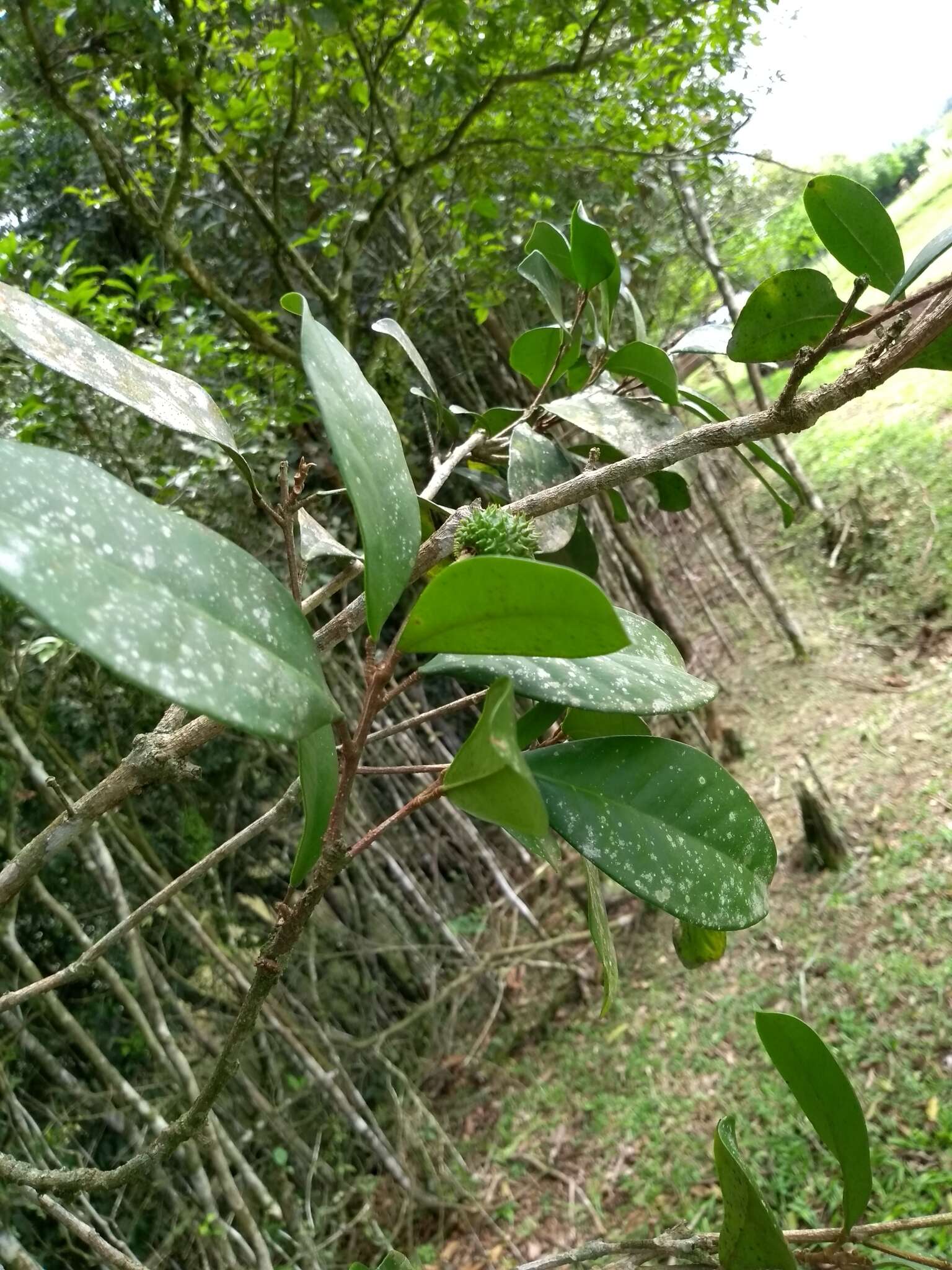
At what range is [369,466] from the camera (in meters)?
0.34

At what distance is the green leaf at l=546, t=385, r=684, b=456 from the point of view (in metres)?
0.57

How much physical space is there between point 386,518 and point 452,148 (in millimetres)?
1458

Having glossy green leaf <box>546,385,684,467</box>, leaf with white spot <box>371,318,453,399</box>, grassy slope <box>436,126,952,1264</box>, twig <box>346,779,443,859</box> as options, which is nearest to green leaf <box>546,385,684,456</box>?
glossy green leaf <box>546,385,684,467</box>

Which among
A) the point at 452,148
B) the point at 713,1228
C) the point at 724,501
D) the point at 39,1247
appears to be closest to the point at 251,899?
the point at 39,1247

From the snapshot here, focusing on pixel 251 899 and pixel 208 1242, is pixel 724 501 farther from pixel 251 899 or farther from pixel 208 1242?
pixel 208 1242

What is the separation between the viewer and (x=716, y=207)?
4004 millimetres

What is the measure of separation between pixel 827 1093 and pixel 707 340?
533 mm

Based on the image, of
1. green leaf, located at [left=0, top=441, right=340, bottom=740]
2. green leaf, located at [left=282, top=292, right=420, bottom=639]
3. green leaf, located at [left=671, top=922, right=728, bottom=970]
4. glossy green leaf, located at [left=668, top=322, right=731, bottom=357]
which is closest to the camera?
green leaf, located at [left=0, top=441, right=340, bottom=740]

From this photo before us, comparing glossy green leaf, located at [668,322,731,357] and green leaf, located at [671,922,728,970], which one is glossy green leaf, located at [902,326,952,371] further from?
green leaf, located at [671,922,728,970]

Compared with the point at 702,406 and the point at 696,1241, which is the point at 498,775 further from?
the point at 702,406

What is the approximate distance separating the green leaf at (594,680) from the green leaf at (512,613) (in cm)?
6

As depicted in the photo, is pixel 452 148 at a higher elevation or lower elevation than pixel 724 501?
higher

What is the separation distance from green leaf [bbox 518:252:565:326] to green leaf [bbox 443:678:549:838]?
438 millimetres

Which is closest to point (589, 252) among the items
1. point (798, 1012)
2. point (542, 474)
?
point (542, 474)
